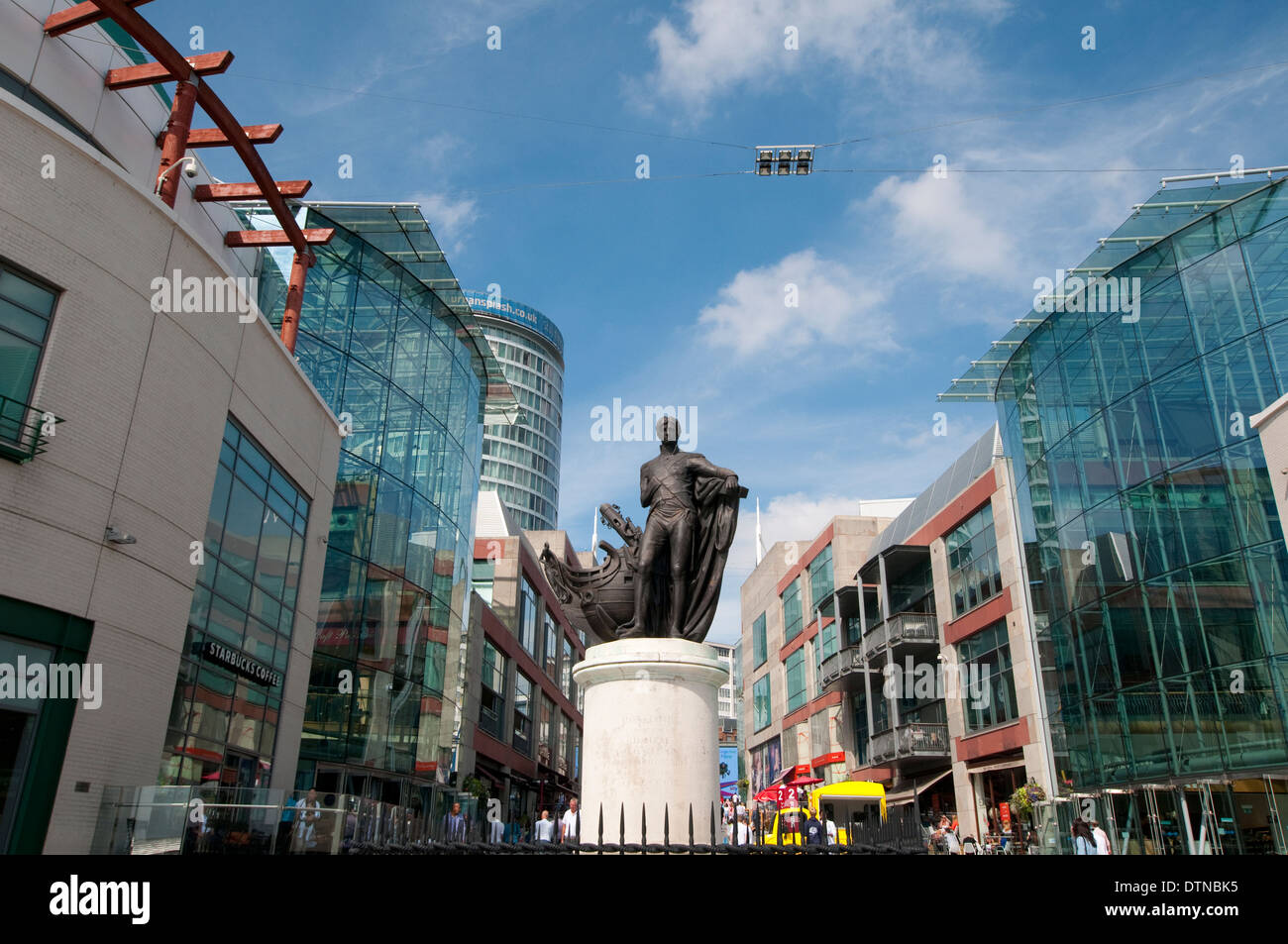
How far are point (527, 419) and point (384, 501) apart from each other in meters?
113

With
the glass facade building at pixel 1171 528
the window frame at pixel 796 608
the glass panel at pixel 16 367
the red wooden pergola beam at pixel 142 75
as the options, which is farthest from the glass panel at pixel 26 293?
the window frame at pixel 796 608

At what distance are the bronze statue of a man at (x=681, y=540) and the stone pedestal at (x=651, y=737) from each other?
77cm

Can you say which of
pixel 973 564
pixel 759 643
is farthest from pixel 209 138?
pixel 759 643

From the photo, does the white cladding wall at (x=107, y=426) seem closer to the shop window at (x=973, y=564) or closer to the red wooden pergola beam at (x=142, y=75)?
the red wooden pergola beam at (x=142, y=75)

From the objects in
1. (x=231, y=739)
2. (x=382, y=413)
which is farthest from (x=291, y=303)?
(x=231, y=739)

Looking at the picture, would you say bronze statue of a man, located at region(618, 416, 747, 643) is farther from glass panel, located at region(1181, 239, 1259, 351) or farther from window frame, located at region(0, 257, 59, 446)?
glass panel, located at region(1181, 239, 1259, 351)

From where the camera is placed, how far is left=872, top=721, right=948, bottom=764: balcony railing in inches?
1491

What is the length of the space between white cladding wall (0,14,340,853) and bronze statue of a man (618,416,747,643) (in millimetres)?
8716

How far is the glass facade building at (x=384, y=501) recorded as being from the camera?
2750 cm

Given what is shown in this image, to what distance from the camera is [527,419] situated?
142125 mm

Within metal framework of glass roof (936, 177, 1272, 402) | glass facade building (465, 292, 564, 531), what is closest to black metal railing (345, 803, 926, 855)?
metal framework of glass roof (936, 177, 1272, 402)

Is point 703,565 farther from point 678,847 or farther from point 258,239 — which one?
point 258,239

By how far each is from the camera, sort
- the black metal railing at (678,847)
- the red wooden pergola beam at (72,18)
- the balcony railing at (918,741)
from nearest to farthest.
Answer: the black metal railing at (678,847), the red wooden pergola beam at (72,18), the balcony railing at (918,741)
